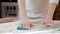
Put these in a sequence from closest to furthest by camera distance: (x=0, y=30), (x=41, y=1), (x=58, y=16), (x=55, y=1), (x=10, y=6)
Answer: (x=0, y=30) → (x=55, y=1) → (x=41, y=1) → (x=10, y=6) → (x=58, y=16)

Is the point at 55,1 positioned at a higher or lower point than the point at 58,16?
higher

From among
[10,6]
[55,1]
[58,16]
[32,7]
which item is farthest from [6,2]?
[55,1]

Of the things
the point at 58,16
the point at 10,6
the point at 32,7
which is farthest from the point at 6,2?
the point at 32,7

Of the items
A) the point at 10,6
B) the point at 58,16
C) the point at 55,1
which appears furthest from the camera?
the point at 58,16

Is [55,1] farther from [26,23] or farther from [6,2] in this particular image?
[6,2]

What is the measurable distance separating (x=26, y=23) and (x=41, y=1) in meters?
0.32

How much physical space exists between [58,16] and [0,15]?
0.78m

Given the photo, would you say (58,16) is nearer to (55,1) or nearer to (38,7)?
(38,7)

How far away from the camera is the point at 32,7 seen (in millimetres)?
1135

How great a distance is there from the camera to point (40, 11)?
1.15 meters

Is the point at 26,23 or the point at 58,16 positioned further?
the point at 58,16

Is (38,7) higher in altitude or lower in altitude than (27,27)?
higher

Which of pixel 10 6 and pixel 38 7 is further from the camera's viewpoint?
pixel 10 6

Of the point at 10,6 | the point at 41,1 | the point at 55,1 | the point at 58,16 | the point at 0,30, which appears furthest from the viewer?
the point at 58,16
